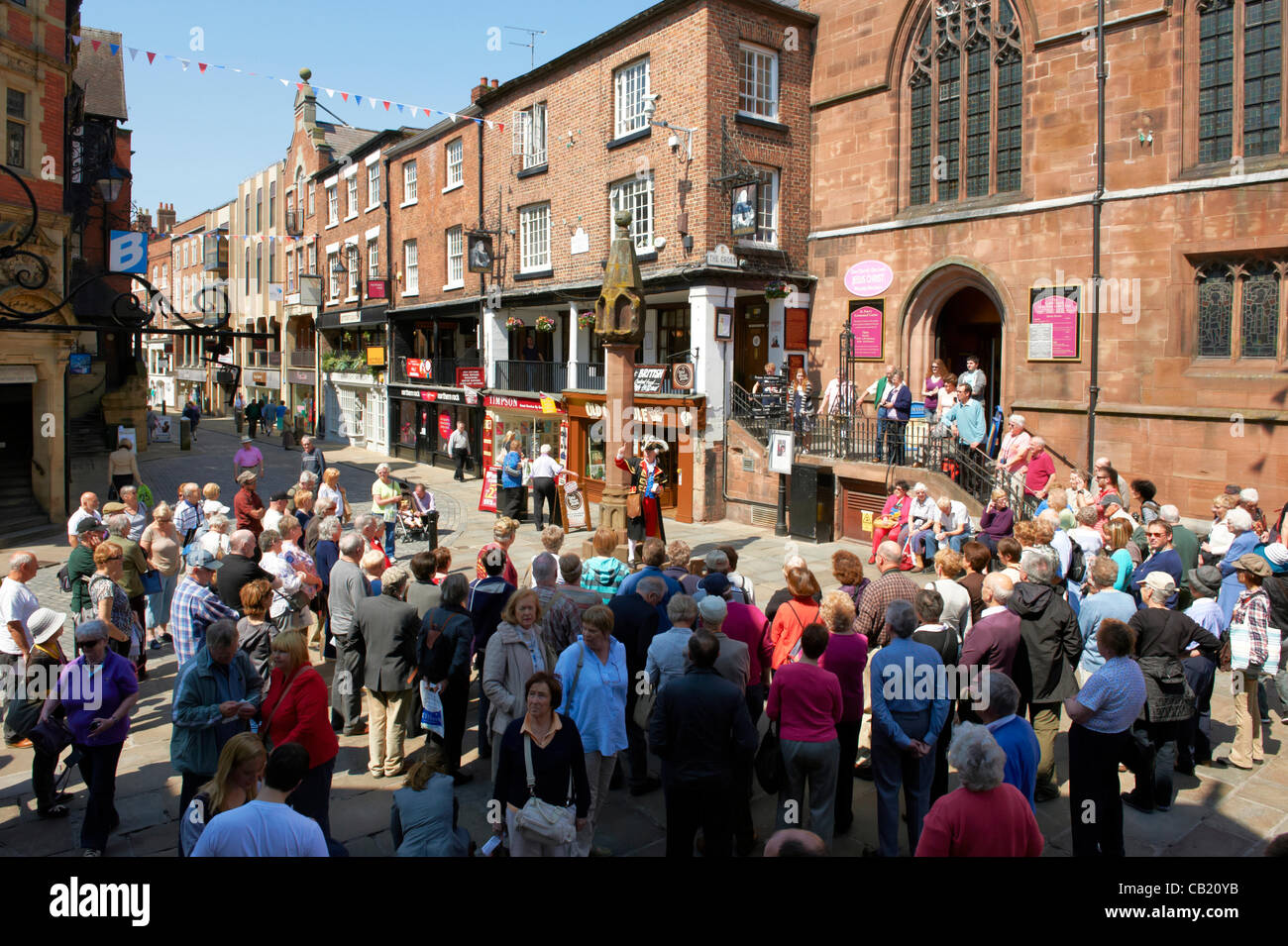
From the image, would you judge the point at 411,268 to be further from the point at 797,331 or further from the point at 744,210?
the point at 797,331

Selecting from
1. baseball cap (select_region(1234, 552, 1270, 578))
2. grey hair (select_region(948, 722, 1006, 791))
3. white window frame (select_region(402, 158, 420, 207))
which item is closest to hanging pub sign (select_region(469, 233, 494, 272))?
white window frame (select_region(402, 158, 420, 207))

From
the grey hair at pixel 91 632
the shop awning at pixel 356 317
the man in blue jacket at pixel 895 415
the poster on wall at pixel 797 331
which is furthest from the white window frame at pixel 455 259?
the grey hair at pixel 91 632

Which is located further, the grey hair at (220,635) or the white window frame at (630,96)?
the white window frame at (630,96)

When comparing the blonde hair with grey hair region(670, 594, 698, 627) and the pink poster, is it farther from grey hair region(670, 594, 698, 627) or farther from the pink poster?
the pink poster

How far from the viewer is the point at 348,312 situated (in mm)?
36969

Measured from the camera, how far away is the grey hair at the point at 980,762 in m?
3.69

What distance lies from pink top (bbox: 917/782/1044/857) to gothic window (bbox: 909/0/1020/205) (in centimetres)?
1635

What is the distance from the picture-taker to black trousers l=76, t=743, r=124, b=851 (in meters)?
5.39

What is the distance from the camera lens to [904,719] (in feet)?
17.4

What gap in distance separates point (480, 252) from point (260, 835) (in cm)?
2480

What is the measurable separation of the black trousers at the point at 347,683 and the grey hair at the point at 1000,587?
500 centimetres

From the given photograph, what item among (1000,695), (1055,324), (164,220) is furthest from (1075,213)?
(164,220)

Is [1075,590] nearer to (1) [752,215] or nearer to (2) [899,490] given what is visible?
(2) [899,490]

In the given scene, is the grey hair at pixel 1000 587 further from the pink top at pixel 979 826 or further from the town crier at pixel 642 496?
the town crier at pixel 642 496
